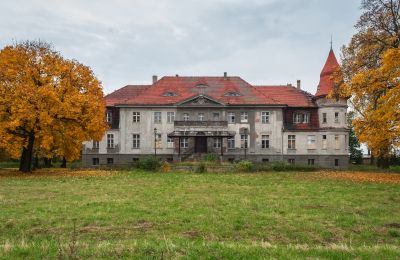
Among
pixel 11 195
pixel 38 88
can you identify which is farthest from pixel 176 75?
pixel 11 195

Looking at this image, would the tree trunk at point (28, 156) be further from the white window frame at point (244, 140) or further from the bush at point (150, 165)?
the white window frame at point (244, 140)

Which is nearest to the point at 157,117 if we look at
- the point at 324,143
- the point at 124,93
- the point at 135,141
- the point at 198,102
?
the point at 135,141

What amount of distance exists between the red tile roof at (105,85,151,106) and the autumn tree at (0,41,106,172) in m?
18.3

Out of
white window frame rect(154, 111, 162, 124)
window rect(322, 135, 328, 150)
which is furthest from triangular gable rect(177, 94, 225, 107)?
window rect(322, 135, 328, 150)

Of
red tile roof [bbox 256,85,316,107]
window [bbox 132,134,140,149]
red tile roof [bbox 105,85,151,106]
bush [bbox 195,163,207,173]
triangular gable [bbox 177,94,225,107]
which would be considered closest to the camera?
bush [bbox 195,163,207,173]

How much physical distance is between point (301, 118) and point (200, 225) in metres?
42.5

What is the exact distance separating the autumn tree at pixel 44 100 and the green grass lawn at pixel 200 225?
38.3 ft

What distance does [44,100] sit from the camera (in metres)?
29.1

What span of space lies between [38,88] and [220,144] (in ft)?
84.1

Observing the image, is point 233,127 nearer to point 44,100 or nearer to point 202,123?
point 202,123

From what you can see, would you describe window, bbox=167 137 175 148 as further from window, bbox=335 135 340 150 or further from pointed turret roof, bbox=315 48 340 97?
window, bbox=335 135 340 150

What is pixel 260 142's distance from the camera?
165 feet

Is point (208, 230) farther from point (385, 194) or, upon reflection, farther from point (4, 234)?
point (385, 194)

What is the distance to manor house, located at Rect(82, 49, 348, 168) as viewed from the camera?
163ft
